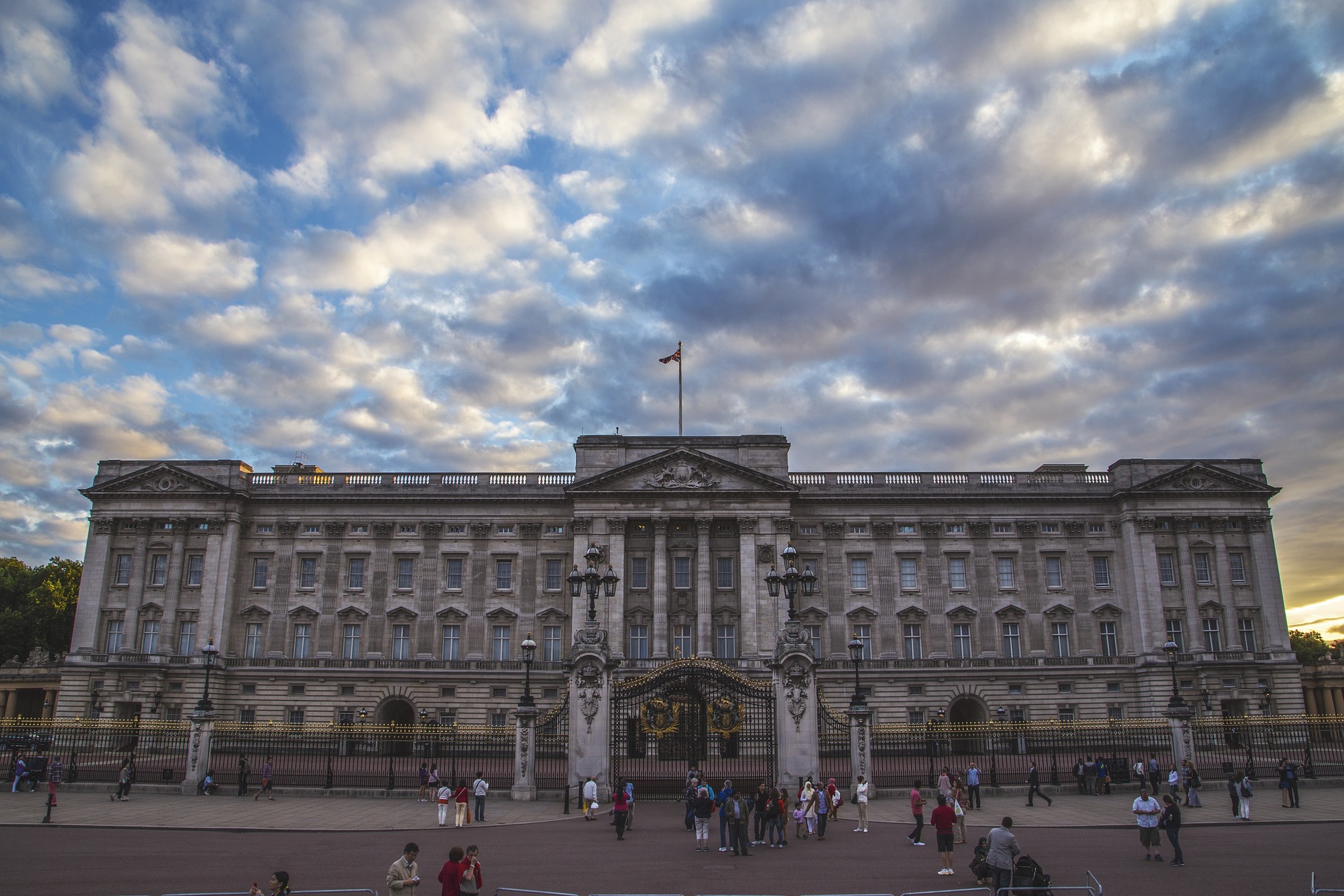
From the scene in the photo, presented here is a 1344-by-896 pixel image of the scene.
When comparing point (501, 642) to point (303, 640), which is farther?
point (303, 640)

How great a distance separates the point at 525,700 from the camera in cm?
3197

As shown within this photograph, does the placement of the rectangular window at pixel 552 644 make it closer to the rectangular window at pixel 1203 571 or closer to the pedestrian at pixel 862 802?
the pedestrian at pixel 862 802

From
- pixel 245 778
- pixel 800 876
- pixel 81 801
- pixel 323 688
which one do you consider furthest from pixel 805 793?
pixel 323 688

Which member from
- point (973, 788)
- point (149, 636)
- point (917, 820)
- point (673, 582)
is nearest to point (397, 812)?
point (917, 820)

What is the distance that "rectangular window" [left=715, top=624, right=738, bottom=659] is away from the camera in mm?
57938

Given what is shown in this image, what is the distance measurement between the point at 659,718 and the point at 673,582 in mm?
27761

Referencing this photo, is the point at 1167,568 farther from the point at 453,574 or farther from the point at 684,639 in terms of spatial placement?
the point at 453,574

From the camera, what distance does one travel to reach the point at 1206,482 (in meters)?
60.4

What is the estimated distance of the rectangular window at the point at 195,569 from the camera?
60062mm

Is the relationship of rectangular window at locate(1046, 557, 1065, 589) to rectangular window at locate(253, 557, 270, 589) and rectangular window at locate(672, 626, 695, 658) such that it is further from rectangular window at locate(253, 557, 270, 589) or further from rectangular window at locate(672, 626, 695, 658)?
rectangular window at locate(253, 557, 270, 589)

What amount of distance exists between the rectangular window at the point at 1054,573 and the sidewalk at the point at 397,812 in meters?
26.5

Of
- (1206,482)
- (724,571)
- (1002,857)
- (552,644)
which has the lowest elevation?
(1002,857)

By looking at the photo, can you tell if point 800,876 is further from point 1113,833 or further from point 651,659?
point 651,659

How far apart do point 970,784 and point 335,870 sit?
21.1 metres
